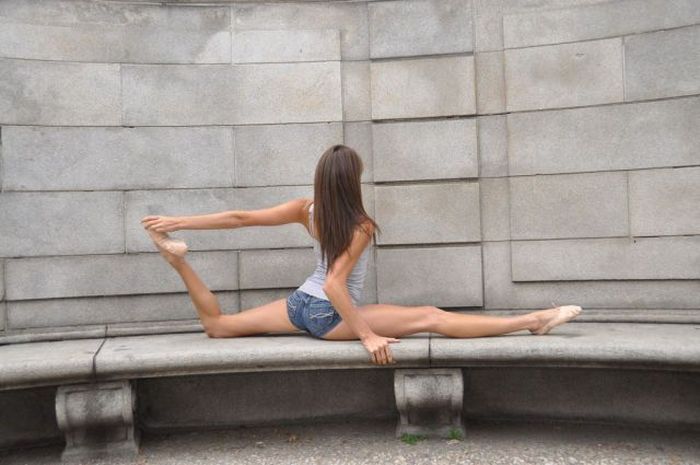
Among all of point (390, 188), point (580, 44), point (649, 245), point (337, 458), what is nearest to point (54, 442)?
point (337, 458)

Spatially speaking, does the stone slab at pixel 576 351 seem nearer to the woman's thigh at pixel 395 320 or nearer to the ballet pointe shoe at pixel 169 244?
the woman's thigh at pixel 395 320

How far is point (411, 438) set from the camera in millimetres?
4055

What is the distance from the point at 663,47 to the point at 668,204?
46.0 inches

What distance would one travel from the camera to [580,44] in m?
4.86

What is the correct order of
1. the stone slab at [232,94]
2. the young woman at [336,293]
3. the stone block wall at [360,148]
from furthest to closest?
the stone slab at [232,94], the stone block wall at [360,148], the young woman at [336,293]

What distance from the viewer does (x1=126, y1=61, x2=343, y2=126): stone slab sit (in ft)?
16.4

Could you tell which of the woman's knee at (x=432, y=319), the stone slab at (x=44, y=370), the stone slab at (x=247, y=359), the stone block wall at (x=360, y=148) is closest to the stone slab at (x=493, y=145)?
the stone block wall at (x=360, y=148)

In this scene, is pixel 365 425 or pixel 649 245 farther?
pixel 649 245

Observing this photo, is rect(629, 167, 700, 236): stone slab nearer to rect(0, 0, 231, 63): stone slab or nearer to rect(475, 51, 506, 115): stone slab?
rect(475, 51, 506, 115): stone slab

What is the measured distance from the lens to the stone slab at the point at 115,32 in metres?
4.82

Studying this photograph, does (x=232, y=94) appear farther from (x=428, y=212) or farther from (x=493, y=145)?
(x=493, y=145)

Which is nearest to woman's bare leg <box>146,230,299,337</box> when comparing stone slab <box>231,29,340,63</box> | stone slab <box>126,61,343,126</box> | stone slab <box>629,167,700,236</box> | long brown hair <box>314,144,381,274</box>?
long brown hair <box>314,144,381,274</box>

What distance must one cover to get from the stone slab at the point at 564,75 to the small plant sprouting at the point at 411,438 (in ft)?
8.58

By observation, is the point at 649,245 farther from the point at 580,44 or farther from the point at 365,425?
the point at 365,425
